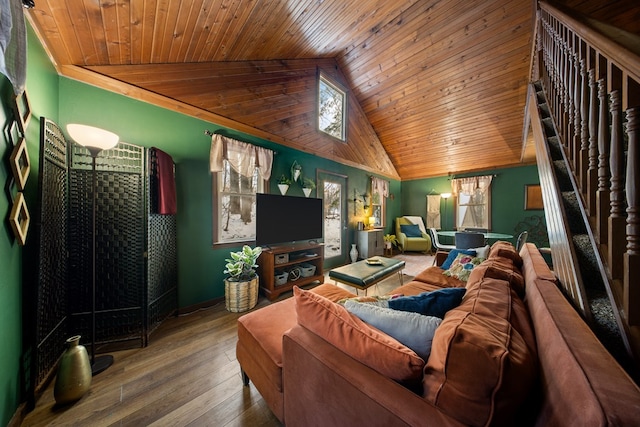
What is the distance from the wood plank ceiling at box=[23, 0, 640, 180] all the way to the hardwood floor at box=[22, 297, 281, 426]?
2.06m

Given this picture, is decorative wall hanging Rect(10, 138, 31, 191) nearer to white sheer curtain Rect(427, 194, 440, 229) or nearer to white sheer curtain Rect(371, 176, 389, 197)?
white sheer curtain Rect(371, 176, 389, 197)

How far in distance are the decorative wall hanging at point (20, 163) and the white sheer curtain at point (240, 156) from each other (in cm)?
147

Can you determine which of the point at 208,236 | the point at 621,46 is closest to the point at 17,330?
the point at 208,236

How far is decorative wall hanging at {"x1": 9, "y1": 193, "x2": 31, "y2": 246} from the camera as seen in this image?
121 cm

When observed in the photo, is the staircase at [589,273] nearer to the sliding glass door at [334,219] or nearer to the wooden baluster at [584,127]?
the wooden baluster at [584,127]

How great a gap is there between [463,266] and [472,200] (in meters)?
4.62

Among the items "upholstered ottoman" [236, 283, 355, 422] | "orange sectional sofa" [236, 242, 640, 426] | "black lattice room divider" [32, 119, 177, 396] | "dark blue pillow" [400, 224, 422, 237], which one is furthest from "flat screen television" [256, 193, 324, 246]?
"dark blue pillow" [400, 224, 422, 237]

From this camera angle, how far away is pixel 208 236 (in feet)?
8.99

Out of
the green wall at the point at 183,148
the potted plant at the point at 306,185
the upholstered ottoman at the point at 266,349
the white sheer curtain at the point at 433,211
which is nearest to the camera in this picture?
the upholstered ottoman at the point at 266,349

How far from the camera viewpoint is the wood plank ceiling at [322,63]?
1.89m

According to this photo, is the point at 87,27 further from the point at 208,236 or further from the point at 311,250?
the point at 311,250

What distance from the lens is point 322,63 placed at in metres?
4.08

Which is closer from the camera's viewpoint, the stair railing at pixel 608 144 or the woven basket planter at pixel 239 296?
the stair railing at pixel 608 144

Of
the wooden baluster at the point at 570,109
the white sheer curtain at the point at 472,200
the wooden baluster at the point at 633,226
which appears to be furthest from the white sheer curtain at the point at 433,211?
the wooden baluster at the point at 633,226
